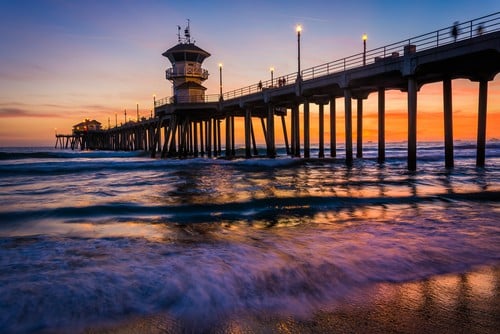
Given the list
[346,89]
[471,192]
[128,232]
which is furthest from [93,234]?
[346,89]

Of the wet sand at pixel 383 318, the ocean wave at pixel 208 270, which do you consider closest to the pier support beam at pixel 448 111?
the ocean wave at pixel 208 270

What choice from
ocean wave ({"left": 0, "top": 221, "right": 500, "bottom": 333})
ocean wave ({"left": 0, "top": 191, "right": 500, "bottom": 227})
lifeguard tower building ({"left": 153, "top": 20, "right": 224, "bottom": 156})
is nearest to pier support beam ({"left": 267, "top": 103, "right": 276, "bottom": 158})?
lifeguard tower building ({"left": 153, "top": 20, "right": 224, "bottom": 156})

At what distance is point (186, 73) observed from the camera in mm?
43250

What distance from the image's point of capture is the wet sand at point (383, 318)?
10.6ft

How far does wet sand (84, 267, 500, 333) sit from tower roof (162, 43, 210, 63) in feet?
139

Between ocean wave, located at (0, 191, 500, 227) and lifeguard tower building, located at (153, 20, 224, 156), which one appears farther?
lifeguard tower building, located at (153, 20, 224, 156)

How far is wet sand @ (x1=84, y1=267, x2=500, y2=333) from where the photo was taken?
10.6 ft

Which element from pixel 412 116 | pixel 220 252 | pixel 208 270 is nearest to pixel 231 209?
pixel 220 252

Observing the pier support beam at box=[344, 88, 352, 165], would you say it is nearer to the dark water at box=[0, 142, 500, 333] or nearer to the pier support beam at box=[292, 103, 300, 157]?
the pier support beam at box=[292, 103, 300, 157]

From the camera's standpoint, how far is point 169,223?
8.77 meters

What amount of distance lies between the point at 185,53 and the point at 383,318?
43152 mm

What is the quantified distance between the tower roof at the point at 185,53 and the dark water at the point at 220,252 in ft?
111

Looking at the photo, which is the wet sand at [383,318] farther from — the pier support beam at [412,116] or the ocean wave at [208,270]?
the pier support beam at [412,116]

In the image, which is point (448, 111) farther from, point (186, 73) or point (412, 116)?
point (186, 73)
